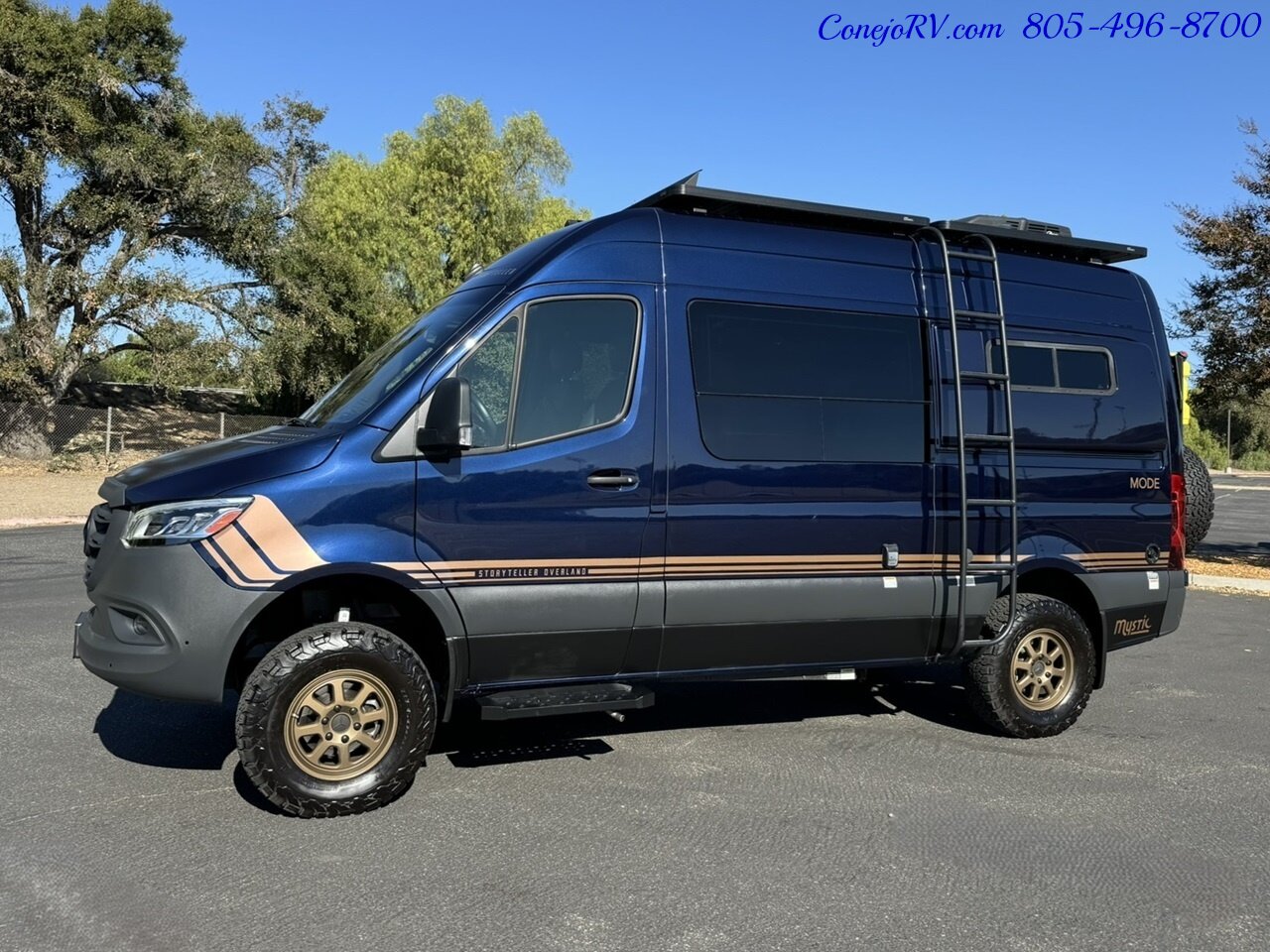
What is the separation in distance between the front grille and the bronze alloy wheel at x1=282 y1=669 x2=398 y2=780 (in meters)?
1.16

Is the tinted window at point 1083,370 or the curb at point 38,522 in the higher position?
the tinted window at point 1083,370

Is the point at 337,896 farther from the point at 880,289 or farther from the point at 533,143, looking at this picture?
the point at 533,143

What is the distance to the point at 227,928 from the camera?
3391 mm

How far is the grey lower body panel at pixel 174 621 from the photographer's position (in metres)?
4.21

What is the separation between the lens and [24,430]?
84.4 ft

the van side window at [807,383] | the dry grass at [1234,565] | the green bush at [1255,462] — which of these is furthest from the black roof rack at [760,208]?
the green bush at [1255,462]

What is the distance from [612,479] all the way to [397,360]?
4.05 feet

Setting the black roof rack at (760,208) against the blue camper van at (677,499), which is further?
the black roof rack at (760,208)

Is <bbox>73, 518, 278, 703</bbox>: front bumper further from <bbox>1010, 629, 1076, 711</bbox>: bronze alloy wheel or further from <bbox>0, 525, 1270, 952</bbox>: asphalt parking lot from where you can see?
<bbox>1010, 629, 1076, 711</bbox>: bronze alloy wheel

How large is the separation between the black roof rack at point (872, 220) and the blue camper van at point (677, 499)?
0.02m

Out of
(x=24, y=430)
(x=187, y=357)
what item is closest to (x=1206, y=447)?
(x=187, y=357)

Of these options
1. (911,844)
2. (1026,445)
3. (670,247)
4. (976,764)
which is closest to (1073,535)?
(1026,445)

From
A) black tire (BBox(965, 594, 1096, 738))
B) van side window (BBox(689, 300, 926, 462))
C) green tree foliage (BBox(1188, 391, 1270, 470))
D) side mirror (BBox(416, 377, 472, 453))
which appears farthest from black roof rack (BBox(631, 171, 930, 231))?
green tree foliage (BBox(1188, 391, 1270, 470))

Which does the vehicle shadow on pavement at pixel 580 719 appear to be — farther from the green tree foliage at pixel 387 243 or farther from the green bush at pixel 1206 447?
the green bush at pixel 1206 447
